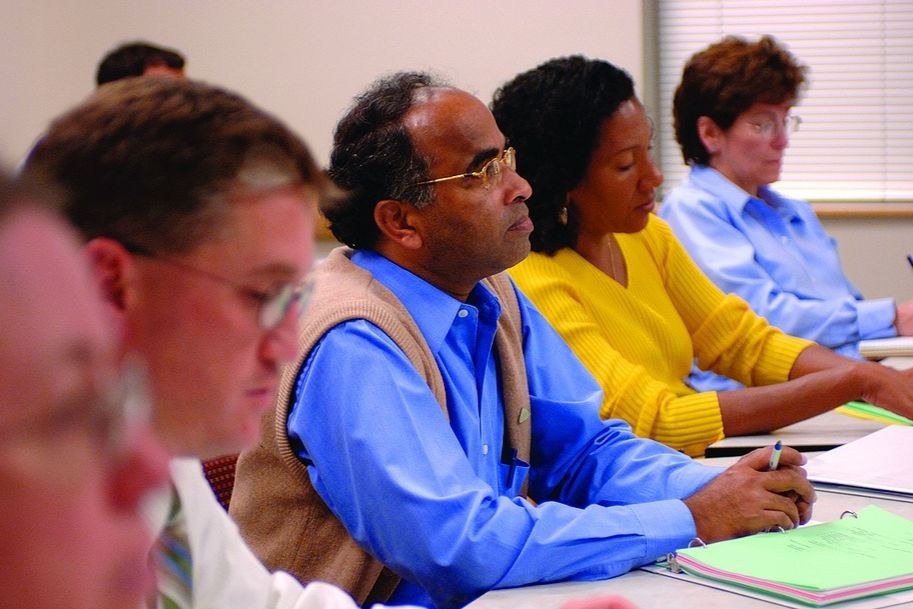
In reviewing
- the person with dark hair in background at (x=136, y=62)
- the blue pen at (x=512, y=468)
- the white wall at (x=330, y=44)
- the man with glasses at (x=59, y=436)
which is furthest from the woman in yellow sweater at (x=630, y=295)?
the white wall at (x=330, y=44)

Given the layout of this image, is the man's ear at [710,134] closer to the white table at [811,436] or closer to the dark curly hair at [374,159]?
the white table at [811,436]

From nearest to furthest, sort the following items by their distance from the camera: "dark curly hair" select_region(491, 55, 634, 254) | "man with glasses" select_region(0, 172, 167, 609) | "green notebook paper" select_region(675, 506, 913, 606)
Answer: "man with glasses" select_region(0, 172, 167, 609), "green notebook paper" select_region(675, 506, 913, 606), "dark curly hair" select_region(491, 55, 634, 254)

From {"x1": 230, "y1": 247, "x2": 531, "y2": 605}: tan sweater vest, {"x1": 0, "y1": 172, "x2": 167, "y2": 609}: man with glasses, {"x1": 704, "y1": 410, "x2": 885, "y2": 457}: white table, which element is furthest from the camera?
{"x1": 704, "y1": 410, "x2": 885, "y2": 457}: white table

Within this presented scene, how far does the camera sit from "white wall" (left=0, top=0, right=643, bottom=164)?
4516mm

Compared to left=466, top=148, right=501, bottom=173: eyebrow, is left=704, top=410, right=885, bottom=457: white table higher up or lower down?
lower down

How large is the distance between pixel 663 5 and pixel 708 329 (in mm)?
2484

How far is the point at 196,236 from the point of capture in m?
0.69

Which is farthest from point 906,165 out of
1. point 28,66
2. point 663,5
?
point 28,66

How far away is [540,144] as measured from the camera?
2.26 m

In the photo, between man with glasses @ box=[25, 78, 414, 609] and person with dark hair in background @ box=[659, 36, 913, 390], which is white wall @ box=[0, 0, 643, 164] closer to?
person with dark hair in background @ box=[659, 36, 913, 390]

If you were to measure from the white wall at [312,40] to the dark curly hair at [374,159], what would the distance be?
9.41ft

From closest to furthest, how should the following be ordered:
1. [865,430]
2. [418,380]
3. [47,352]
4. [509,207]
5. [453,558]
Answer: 1. [47,352]
2. [453,558]
3. [418,380]
4. [509,207]
5. [865,430]

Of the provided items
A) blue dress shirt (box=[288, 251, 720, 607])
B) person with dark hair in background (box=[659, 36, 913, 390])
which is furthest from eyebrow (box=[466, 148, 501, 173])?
person with dark hair in background (box=[659, 36, 913, 390])

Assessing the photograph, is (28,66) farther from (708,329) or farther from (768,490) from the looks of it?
(768,490)
